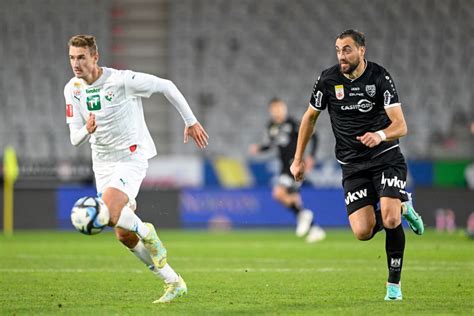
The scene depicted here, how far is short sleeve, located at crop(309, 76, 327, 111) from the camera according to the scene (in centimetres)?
796

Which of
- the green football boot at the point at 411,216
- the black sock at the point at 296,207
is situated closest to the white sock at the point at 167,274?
the green football boot at the point at 411,216

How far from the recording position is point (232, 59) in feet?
80.4

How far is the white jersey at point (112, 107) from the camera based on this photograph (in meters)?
7.58

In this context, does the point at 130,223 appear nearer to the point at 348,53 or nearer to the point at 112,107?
the point at 112,107

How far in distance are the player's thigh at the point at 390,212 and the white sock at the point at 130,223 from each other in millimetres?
1909

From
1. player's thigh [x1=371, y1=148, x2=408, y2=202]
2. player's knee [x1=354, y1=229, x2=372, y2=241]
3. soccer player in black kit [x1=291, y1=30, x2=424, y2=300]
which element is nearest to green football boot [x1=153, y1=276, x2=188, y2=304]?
soccer player in black kit [x1=291, y1=30, x2=424, y2=300]

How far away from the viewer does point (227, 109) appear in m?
23.8

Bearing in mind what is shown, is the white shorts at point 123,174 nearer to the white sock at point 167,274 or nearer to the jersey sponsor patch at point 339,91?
the white sock at point 167,274

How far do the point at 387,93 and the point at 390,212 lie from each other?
96cm

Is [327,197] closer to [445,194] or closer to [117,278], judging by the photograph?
[445,194]

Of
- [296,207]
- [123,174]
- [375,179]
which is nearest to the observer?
[123,174]

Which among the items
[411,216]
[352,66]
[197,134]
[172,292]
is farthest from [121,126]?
[411,216]

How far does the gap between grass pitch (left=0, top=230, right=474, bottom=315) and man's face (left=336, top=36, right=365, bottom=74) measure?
187 cm

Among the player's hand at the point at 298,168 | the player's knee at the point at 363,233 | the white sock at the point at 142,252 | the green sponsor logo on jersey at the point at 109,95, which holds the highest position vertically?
the green sponsor logo on jersey at the point at 109,95
